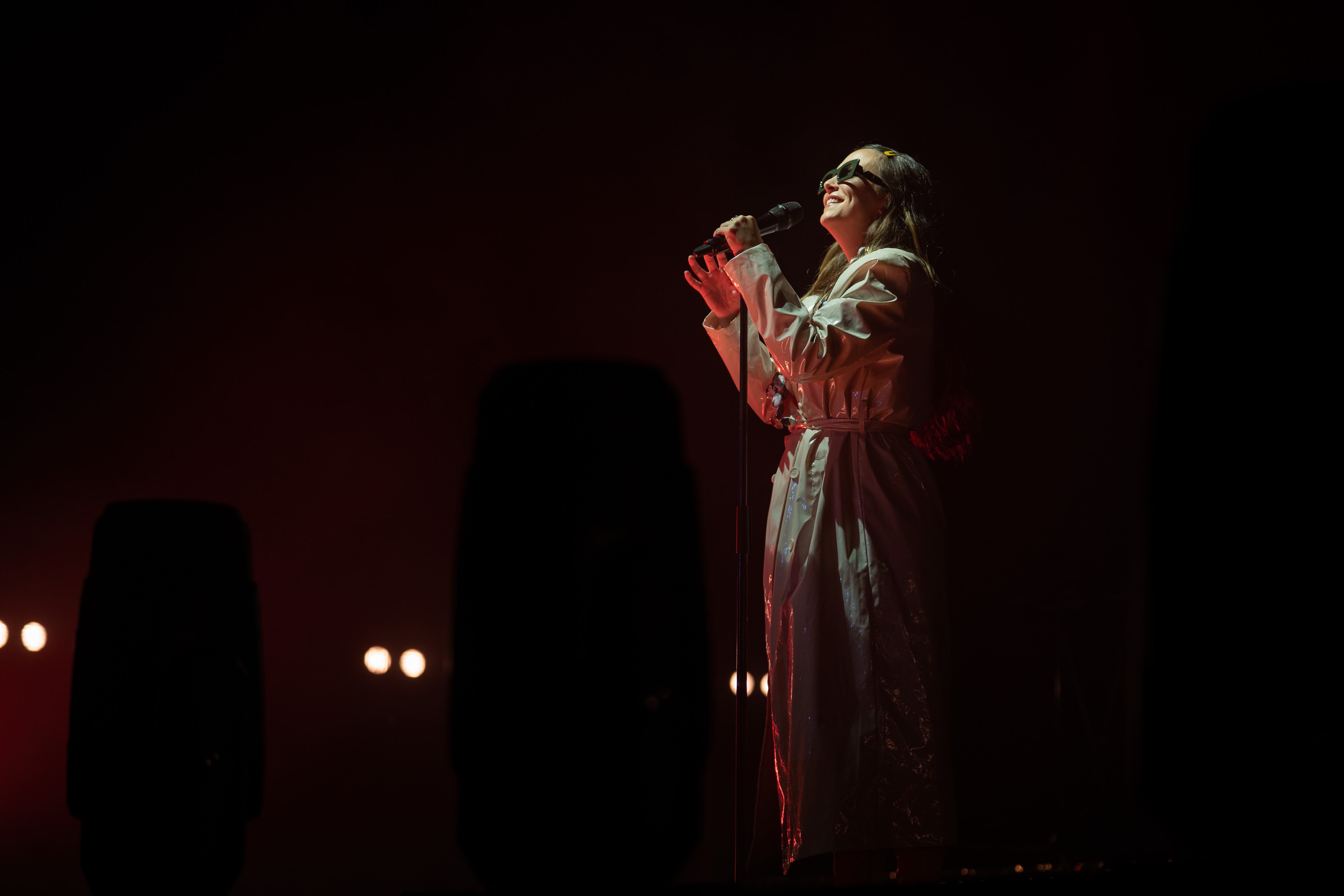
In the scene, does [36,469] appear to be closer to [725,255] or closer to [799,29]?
[725,255]

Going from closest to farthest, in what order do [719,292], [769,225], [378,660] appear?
[769,225], [719,292], [378,660]

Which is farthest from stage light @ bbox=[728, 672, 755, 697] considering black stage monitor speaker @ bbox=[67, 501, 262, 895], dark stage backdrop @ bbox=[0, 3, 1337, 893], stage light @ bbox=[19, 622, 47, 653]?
stage light @ bbox=[19, 622, 47, 653]

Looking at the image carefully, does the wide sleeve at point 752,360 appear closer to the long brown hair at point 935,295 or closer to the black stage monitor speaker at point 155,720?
the long brown hair at point 935,295

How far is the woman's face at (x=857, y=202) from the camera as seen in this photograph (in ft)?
5.19

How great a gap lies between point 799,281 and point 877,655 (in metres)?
1.05

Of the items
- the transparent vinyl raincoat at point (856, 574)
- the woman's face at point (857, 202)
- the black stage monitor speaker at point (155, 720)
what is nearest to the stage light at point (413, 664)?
the black stage monitor speaker at point (155, 720)

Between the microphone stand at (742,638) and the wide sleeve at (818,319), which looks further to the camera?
the wide sleeve at (818,319)

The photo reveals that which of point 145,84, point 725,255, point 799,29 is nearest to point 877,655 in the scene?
point 725,255

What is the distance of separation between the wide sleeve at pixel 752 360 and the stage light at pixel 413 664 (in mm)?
879

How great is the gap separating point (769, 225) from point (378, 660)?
3.88 feet

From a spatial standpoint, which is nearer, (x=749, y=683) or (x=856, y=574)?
(x=856, y=574)

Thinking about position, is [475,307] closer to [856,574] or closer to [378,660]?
[378,660]

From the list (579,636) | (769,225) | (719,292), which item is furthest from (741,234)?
(579,636)

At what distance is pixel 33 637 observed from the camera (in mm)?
1714
